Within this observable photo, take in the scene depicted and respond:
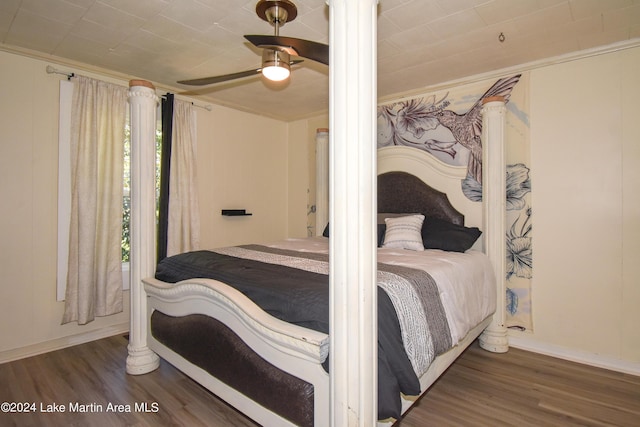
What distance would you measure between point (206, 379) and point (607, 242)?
3042mm

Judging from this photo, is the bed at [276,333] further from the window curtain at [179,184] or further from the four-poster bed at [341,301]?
the window curtain at [179,184]

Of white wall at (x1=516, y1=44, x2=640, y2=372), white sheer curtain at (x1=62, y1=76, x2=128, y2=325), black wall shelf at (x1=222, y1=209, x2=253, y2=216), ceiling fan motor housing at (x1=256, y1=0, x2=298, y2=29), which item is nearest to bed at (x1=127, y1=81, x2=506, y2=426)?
white wall at (x1=516, y1=44, x2=640, y2=372)

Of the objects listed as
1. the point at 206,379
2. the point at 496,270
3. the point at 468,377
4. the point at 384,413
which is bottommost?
the point at 468,377

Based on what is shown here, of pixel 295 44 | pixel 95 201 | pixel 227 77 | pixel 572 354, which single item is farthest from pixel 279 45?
pixel 572 354

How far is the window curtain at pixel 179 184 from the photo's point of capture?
3418 mm

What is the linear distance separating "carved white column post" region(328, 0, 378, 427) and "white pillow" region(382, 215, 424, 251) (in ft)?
5.93

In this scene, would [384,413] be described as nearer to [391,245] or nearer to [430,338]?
[430,338]

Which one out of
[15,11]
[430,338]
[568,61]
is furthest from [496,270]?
[15,11]

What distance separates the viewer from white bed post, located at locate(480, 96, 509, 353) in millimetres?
2805

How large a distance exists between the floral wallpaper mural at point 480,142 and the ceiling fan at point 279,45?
181cm

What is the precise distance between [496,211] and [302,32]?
2138 millimetres

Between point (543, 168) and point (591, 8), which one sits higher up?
point (591, 8)

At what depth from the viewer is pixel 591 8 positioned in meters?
2.07

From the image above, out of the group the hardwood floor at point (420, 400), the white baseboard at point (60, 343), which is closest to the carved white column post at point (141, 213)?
the hardwood floor at point (420, 400)
